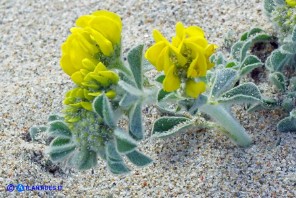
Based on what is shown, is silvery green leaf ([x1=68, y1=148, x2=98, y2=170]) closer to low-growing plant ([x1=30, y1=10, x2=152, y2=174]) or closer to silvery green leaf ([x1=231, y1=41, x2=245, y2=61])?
low-growing plant ([x1=30, y1=10, x2=152, y2=174])

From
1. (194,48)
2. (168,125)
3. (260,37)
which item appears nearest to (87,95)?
(194,48)

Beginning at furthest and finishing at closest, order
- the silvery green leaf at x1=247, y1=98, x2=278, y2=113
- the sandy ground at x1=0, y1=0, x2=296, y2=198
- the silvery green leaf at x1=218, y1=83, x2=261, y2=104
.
Answer: the silvery green leaf at x1=247, y1=98, x2=278, y2=113 < the sandy ground at x1=0, y1=0, x2=296, y2=198 < the silvery green leaf at x1=218, y1=83, x2=261, y2=104

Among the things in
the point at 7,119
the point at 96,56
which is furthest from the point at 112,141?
the point at 7,119

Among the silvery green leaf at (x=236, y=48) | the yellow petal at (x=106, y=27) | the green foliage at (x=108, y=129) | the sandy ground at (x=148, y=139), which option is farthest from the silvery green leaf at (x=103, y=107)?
the silvery green leaf at (x=236, y=48)

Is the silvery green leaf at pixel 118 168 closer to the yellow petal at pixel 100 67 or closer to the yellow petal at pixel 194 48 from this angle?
the yellow petal at pixel 100 67

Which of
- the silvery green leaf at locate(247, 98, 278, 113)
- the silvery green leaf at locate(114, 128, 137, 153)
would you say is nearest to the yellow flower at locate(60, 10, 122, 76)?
the silvery green leaf at locate(114, 128, 137, 153)
